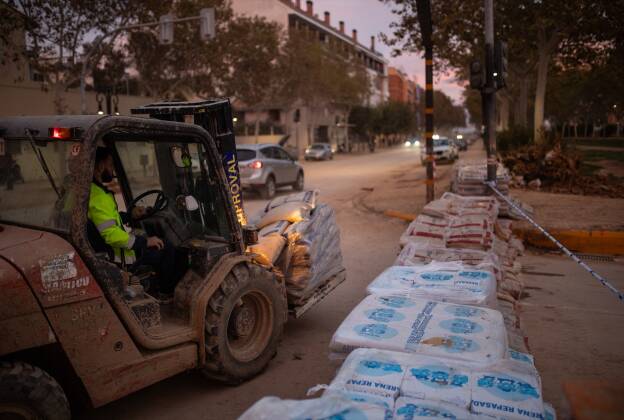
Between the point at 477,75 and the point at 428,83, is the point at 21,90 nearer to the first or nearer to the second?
the point at 428,83

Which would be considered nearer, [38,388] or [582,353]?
[38,388]

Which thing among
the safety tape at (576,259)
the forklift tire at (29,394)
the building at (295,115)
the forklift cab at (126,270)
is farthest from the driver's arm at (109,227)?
the building at (295,115)

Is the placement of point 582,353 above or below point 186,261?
below

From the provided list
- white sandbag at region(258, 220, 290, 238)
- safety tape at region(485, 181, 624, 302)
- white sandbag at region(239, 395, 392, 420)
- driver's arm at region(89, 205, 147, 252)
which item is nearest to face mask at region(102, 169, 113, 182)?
driver's arm at region(89, 205, 147, 252)

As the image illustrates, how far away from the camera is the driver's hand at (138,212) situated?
15.0ft

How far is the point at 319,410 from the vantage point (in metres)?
2.52

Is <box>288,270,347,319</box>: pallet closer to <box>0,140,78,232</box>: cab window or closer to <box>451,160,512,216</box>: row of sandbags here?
<box>0,140,78,232</box>: cab window

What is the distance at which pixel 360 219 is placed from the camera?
13.3m

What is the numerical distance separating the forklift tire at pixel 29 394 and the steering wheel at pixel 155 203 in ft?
5.70

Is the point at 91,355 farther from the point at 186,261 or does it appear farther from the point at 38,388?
the point at 186,261

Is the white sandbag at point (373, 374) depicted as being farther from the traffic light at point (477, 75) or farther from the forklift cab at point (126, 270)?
the traffic light at point (477, 75)

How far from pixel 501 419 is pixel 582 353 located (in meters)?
2.88

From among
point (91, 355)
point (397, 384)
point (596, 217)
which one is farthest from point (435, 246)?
point (596, 217)

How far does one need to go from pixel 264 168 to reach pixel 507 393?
15.3 metres
